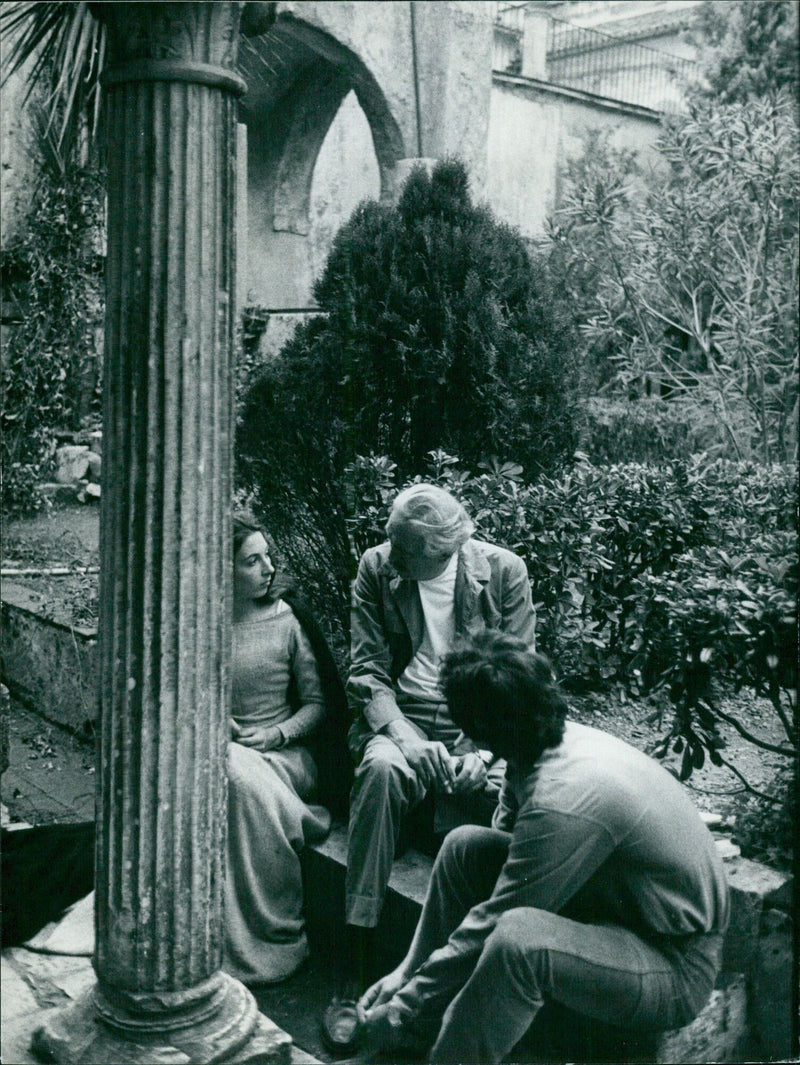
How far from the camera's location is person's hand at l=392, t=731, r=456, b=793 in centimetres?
346

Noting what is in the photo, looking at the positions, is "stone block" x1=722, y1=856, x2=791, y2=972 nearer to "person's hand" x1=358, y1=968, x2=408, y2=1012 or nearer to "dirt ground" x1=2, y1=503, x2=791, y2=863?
"dirt ground" x1=2, y1=503, x2=791, y2=863

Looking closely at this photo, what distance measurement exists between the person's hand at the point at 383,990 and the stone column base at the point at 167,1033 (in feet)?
1.07

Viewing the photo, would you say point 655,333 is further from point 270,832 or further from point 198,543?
point 198,543

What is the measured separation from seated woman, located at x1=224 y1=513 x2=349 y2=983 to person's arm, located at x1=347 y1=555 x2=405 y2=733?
27 cm

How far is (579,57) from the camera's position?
15.4 feet

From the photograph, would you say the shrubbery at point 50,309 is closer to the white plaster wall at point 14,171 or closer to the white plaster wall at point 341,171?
the white plaster wall at point 14,171

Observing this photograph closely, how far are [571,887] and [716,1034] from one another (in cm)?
81

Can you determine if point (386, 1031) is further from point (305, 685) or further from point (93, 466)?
point (93, 466)

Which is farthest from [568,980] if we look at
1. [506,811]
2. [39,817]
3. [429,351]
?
[39,817]

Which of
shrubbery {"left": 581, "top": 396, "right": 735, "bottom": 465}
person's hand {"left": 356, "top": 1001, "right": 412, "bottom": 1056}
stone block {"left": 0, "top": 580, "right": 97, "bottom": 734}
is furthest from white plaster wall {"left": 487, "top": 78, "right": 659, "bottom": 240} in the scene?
person's hand {"left": 356, "top": 1001, "right": 412, "bottom": 1056}

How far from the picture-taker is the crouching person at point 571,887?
2.62 m

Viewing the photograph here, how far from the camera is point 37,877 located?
408 cm

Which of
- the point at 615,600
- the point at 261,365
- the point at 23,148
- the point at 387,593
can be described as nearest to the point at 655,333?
the point at 261,365

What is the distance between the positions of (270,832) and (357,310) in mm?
2446
